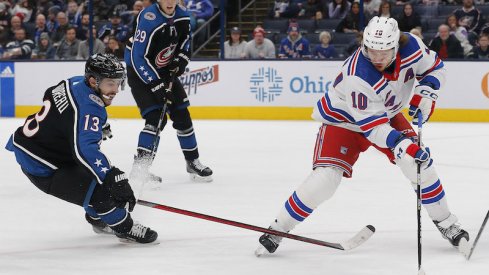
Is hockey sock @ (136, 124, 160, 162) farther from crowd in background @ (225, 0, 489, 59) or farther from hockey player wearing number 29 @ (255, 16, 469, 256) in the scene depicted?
crowd in background @ (225, 0, 489, 59)

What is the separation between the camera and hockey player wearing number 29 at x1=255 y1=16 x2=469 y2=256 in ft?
10.9

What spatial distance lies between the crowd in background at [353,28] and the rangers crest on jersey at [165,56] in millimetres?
4389

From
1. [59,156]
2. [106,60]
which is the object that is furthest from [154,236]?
[106,60]

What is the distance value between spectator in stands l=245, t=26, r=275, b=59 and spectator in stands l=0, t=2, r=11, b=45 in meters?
3.22

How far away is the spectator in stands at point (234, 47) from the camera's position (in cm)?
1009

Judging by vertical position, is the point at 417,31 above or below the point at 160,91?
below

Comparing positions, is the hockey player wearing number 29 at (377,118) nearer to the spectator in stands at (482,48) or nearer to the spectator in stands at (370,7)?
the spectator in stands at (482,48)

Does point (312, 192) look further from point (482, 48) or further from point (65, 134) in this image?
point (482, 48)

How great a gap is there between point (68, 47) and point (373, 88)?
7815mm

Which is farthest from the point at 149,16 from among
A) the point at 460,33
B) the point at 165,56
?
the point at 460,33

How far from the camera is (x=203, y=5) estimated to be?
35.4 ft

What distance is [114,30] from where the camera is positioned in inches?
428

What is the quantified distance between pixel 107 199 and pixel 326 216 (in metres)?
1.22

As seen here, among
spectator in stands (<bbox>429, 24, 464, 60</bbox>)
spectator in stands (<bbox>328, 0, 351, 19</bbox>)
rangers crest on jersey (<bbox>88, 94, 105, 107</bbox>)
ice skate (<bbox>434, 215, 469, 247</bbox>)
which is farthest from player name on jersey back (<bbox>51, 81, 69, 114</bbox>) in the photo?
spectator in stands (<bbox>328, 0, 351, 19</bbox>)
